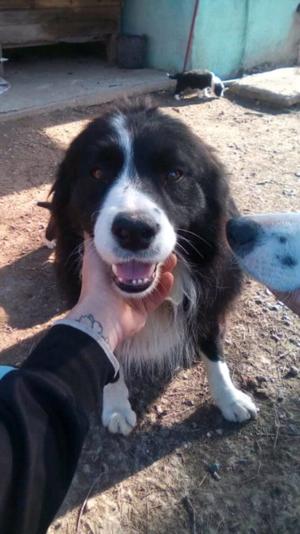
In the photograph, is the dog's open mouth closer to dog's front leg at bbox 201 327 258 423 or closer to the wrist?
the wrist

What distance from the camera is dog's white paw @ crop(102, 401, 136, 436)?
2.10m

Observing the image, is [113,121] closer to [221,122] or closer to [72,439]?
[72,439]

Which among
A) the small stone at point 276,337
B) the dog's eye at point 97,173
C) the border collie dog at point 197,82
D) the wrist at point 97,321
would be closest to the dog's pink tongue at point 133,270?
the wrist at point 97,321

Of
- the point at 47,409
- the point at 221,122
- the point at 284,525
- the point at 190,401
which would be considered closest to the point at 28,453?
the point at 47,409

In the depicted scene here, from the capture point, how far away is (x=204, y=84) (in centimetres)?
607

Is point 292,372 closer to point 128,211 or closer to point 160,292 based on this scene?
point 160,292

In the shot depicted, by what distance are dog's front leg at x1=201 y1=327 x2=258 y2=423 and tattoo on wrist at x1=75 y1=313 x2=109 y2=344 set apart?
3.17 ft

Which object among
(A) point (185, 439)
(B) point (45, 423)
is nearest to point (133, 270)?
(B) point (45, 423)

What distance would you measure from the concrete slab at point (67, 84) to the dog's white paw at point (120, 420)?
381cm

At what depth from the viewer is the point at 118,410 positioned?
2.14 meters

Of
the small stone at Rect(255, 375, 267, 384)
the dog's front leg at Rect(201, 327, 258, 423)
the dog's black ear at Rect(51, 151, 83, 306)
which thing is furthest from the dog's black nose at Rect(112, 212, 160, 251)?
the small stone at Rect(255, 375, 267, 384)

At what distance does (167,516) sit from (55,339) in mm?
959

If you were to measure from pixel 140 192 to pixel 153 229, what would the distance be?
0.19 metres

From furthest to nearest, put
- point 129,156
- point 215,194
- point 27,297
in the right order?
point 27,297
point 215,194
point 129,156
